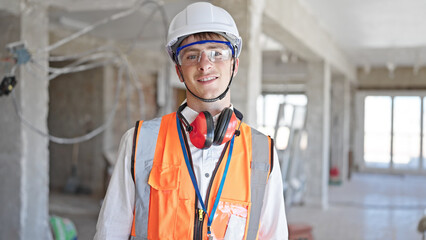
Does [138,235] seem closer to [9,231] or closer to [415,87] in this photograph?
[9,231]

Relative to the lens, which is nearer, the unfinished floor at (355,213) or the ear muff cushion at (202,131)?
the ear muff cushion at (202,131)

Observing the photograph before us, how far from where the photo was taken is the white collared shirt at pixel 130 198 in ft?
4.61

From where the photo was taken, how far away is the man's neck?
1487 millimetres

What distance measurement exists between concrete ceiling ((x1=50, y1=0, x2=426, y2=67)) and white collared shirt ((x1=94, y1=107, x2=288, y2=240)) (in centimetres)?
304

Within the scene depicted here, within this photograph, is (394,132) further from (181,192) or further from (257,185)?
(181,192)

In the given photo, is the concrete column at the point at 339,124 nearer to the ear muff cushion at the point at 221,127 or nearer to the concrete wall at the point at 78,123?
the concrete wall at the point at 78,123

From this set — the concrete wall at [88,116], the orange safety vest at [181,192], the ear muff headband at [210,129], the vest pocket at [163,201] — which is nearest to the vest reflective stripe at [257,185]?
the orange safety vest at [181,192]

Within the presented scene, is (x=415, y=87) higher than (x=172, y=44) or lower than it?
higher

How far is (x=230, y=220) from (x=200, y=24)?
2.16 ft

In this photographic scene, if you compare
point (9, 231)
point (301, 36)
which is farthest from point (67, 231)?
point (301, 36)

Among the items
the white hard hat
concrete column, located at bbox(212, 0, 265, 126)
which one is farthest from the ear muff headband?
concrete column, located at bbox(212, 0, 265, 126)

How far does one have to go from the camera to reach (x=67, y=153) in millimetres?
8703

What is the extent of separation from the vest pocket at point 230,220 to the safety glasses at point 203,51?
1.53 feet

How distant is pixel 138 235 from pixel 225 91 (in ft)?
1.82
